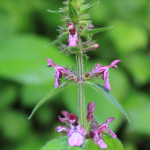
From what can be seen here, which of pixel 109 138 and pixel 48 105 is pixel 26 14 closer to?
pixel 48 105

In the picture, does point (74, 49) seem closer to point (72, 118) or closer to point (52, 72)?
point (72, 118)

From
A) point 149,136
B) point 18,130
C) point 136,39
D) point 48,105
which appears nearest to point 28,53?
point 48,105

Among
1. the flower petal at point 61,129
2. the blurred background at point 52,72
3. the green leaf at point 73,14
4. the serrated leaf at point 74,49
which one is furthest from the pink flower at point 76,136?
the blurred background at point 52,72

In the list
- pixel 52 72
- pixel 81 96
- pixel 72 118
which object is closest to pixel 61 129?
pixel 72 118

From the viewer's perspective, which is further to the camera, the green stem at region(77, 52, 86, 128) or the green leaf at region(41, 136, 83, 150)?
the green stem at region(77, 52, 86, 128)

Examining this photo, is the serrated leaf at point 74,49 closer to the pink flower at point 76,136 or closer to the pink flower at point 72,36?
the pink flower at point 72,36

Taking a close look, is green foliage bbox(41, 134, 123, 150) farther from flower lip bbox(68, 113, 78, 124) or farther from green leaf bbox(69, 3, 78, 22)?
green leaf bbox(69, 3, 78, 22)

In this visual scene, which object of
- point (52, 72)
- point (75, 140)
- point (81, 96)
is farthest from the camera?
point (52, 72)

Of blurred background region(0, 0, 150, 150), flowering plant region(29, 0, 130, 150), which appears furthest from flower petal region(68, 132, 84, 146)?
blurred background region(0, 0, 150, 150)
